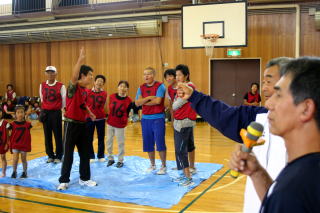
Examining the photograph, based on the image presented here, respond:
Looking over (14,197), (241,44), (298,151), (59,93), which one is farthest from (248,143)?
(241,44)

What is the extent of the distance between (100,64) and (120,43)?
142 cm

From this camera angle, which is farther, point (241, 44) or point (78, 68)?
point (241, 44)

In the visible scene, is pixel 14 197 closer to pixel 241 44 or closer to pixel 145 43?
pixel 241 44

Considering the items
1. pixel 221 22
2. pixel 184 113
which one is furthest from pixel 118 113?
pixel 221 22

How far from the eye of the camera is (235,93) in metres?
13.6

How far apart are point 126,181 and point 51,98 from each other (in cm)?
251

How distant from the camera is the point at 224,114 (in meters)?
2.39

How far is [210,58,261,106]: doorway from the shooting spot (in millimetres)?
13219

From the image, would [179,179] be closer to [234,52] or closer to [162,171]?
[162,171]

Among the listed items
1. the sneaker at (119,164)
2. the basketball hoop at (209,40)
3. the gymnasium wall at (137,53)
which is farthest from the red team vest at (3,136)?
A: the gymnasium wall at (137,53)

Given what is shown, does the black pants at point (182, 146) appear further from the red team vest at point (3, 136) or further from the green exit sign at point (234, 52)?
the green exit sign at point (234, 52)

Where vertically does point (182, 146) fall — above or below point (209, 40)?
below

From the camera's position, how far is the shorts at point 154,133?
6039 mm

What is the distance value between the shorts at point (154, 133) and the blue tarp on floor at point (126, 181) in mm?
512
